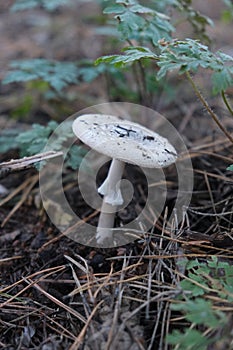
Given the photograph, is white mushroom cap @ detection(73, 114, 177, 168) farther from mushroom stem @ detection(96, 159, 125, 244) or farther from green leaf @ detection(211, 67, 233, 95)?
green leaf @ detection(211, 67, 233, 95)

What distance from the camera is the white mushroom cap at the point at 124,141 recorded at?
2.20m

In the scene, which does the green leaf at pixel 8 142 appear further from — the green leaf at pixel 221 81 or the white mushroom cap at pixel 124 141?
the green leaf at pixel 221 81

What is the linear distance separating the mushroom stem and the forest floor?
13cm

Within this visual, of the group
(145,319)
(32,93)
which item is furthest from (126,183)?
(32,93)

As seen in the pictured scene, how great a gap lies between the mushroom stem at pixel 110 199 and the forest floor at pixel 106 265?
0.13 meters

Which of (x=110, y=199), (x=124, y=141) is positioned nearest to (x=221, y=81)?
(x=124, y=141)

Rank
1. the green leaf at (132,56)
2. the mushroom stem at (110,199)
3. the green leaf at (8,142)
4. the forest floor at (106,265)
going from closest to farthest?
1. the forest floor at (106,265)
2. the green leaf at (132,56)
3. the mushroom stem at (110,199)
4. the green leaf at (8,142)

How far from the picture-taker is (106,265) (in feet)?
8.17

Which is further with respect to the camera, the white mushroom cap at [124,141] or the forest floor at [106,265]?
the white mushroom cap at [124,141]

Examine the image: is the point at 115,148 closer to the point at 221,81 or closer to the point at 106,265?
the point at 221,81

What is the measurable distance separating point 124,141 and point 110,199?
51 centimetres

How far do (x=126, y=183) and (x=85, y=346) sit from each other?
5.19 feet

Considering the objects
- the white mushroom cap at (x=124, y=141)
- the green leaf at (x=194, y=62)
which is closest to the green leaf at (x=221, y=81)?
the green leaf at (x=194, y=62)

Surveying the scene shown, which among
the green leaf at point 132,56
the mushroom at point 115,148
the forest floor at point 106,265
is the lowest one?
the forest floor at point 106,265
